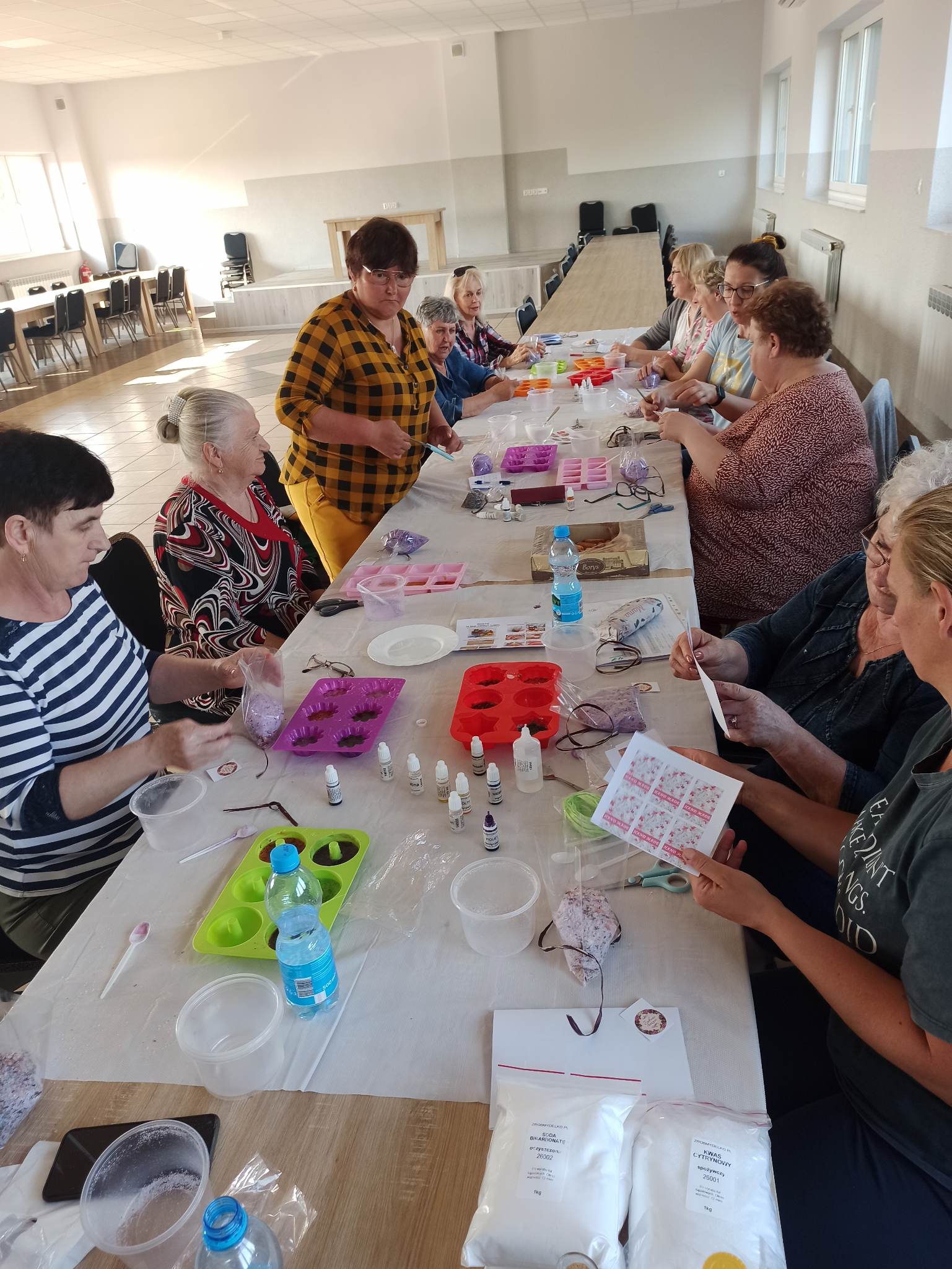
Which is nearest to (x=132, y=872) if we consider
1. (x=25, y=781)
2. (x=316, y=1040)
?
(x=25, y=781)

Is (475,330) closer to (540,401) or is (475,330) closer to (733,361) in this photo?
(540,401)

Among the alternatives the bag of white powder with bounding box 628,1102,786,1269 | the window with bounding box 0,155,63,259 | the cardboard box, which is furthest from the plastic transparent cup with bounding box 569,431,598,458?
the window with bounding box 0,155,63,259

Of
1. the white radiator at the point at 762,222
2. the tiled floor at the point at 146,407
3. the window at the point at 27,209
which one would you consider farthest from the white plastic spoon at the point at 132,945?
the window at the point at 27,209

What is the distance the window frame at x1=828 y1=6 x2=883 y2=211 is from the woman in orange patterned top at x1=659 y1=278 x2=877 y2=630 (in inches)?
198

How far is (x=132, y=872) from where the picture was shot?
132 centimetres

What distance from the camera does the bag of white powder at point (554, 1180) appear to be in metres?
0.74

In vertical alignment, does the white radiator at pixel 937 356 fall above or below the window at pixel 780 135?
below

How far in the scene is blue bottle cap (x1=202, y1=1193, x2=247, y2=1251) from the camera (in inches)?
27.7

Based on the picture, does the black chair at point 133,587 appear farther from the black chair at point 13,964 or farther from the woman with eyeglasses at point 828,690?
the woman with eyeglasses at point 828,690

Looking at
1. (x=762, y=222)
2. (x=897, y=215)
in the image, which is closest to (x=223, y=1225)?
(x=897, y=215)

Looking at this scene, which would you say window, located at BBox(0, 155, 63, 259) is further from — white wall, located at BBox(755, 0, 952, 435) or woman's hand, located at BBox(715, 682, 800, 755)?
woman's hand, located at BBox(715, 682, 800, 755)

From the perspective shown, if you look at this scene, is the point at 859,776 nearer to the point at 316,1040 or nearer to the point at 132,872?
the point at 316,1040

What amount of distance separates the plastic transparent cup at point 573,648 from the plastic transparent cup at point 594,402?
6.55 ft

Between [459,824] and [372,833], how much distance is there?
142 mm
